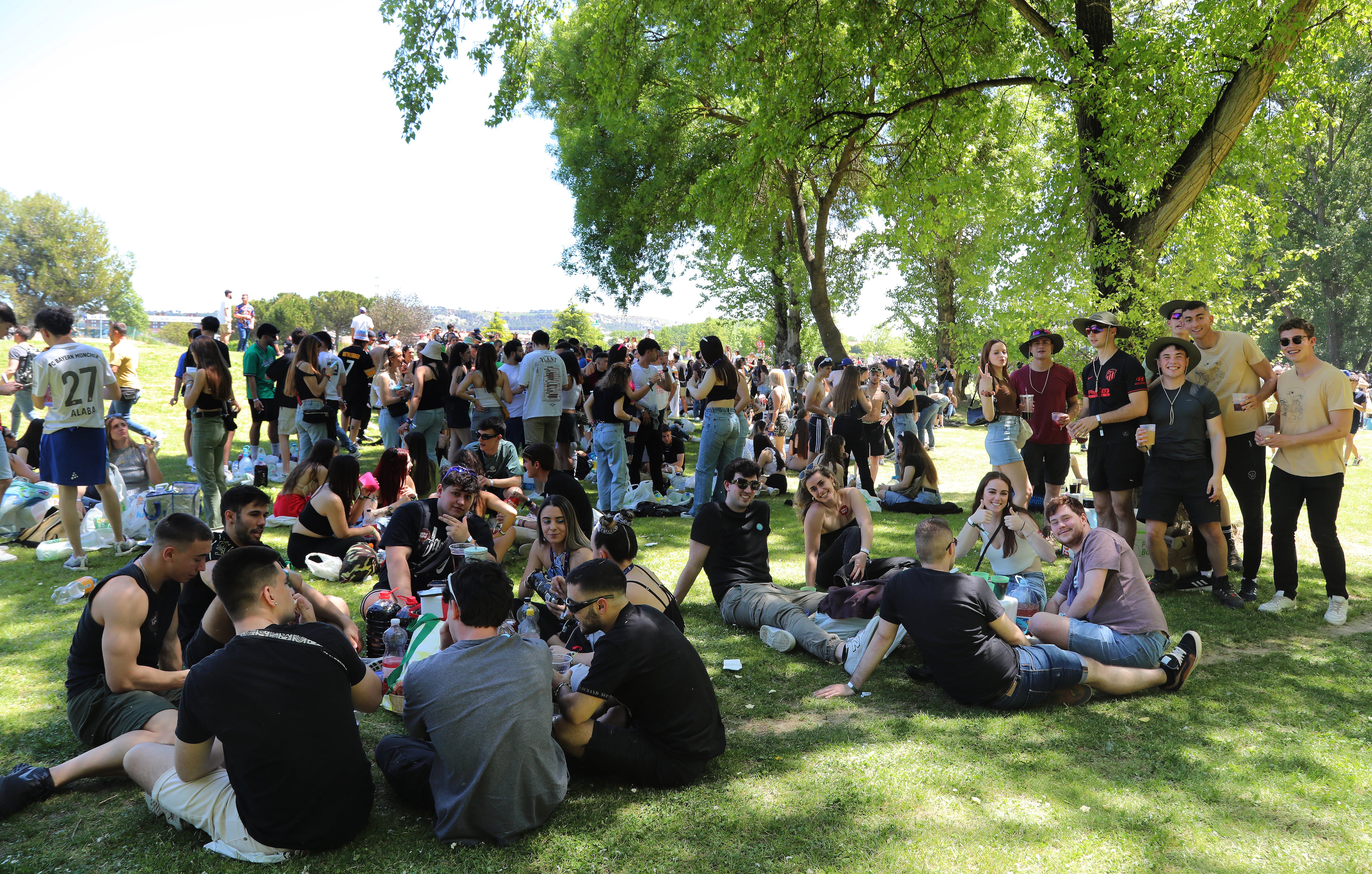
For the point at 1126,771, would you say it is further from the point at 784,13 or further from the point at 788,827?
the point at 784,13

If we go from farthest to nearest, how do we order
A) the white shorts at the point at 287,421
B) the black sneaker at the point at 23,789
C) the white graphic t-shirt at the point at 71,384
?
the white shorts at the point at 287,421 → the white graphic t-shirt at the point at 71,384 → the black sneaker at the point at 23,789

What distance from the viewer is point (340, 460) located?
6242 millimetres

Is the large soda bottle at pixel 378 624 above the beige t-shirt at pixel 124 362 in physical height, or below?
below

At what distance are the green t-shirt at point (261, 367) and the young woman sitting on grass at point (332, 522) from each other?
5.14 meters

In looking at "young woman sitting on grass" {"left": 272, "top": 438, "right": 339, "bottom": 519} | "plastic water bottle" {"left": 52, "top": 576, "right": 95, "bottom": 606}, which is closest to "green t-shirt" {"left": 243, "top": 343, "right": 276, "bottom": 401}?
"young woman sitting on grass" {"left": 272, "top": 438, "right": 339, "bottom": 519}

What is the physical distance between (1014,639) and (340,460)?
4.91 metres

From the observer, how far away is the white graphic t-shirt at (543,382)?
30.6 feet

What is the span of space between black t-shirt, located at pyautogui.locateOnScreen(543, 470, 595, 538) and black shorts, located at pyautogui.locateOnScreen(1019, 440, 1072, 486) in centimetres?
435

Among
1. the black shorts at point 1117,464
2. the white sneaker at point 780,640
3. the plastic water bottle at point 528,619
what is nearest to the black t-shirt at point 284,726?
the plastic water bottle at point 528,619

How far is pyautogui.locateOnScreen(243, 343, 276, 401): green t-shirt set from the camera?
35.4 ft

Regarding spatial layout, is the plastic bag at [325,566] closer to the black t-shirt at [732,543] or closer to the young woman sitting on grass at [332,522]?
the young woman sitting on grass at [332,522]

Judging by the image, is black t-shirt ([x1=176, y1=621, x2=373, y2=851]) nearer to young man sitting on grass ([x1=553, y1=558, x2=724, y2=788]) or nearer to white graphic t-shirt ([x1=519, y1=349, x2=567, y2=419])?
young man sitting on grass ([x1=553, y1=558, x2=724, y2=788])

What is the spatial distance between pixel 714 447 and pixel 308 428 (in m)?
4.88

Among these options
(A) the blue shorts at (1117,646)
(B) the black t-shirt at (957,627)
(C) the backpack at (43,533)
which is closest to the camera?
(B) the black t-shirt at (957,627)
